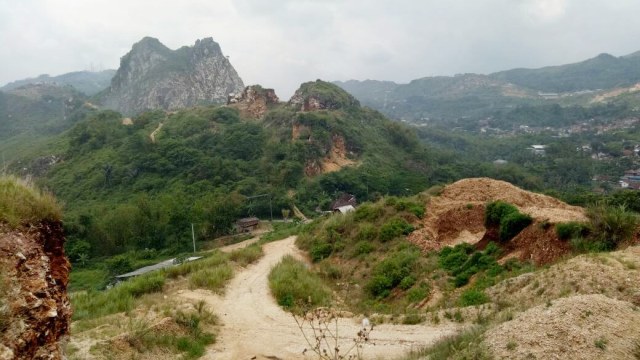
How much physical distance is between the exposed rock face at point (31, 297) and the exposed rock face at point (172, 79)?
140361 millimetres

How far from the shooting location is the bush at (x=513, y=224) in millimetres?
15828

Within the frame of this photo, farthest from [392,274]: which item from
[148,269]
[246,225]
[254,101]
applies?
[254,101]

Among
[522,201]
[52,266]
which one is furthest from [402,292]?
[52,266]

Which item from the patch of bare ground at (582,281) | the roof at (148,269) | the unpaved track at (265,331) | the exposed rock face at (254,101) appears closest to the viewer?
the patch of bare ground at (582,281)

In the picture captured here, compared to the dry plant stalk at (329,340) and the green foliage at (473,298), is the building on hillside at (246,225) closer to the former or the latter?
the dry plant stalk at (329,340)

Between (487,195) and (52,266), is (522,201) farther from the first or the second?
(52,266)

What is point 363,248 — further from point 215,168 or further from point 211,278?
point 215,168

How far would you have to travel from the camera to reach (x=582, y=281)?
32.7ft

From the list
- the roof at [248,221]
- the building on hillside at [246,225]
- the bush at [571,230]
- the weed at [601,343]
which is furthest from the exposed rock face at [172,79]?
the weed at [601,343]

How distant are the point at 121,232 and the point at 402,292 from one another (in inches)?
1320

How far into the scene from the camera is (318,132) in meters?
64.6

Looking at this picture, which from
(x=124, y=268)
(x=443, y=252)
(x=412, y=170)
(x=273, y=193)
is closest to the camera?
(x=443, y=252)

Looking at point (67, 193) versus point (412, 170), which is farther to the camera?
point (412, 170)

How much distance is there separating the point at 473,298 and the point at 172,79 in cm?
15474
